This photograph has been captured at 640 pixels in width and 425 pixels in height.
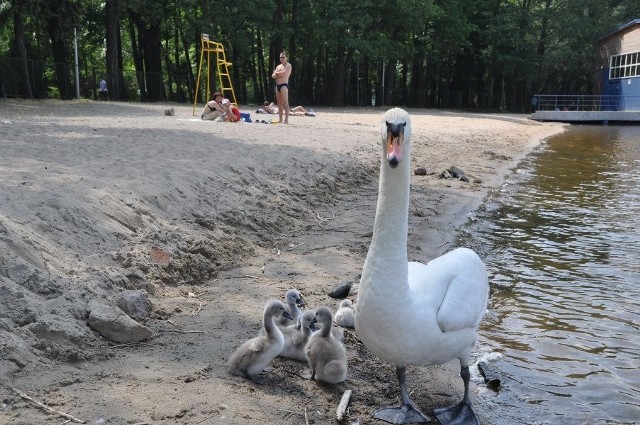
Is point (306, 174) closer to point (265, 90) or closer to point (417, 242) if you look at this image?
point (417, 242)

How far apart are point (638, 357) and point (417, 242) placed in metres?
3.54

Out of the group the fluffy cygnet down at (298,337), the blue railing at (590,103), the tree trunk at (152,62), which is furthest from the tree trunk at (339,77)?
the fluffy cygnet down at (298,337)

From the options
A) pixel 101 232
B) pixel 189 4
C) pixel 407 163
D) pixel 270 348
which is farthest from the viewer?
pixel 189 4

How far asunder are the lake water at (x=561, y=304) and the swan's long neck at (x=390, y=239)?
1.43 meters

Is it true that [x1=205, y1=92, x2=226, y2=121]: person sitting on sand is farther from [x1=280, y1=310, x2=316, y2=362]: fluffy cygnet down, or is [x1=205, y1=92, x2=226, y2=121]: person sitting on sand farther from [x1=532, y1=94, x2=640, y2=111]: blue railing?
[x1=532, y1=94, x2=640, y2=111]: blue railing

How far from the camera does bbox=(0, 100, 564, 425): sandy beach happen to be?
388 centimetres

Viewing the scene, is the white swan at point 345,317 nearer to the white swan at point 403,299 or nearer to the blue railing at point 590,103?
the white swan at point 403,299

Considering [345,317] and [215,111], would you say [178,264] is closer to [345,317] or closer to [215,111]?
[345,317]

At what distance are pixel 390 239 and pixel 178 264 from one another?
9.66 feet

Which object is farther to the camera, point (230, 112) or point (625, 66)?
point (625, 66)

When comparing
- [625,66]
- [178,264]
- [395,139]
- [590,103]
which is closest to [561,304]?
[395,139]

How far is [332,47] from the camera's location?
145ft

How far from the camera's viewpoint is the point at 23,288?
4.53 meters

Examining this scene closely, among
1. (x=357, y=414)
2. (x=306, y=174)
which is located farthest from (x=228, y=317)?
(x=306, y=174)
